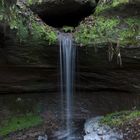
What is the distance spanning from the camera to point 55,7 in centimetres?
1060

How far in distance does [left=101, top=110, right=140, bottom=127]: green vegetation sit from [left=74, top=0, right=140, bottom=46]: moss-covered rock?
5.88ft

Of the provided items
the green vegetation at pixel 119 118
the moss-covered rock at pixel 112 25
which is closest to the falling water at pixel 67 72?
the moss-covered rock at pixel 112 25

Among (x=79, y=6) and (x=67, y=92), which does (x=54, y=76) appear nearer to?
(x=67, y=92)

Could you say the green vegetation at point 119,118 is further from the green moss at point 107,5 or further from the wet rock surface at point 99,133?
the green moss at point 107,5

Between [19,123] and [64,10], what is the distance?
3363 millimetres

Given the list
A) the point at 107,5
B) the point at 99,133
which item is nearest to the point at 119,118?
the point at 99,133

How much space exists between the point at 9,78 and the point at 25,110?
1.08 m

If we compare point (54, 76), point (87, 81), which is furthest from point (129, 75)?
point (54, 76)

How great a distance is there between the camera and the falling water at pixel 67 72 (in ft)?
31.6

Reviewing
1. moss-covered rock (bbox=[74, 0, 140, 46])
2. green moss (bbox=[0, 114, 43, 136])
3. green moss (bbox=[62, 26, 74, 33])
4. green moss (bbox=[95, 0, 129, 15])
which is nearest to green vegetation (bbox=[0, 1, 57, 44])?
green moss (bbox=[62, 26, 74, 33])

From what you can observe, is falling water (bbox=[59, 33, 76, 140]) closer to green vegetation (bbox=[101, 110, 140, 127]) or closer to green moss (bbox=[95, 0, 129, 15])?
green vegetation (bbox=[101, 110, 140, 127])

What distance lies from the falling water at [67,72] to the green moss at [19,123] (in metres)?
0.76

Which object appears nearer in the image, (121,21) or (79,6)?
(121,21)

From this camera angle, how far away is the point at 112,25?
9.80m
